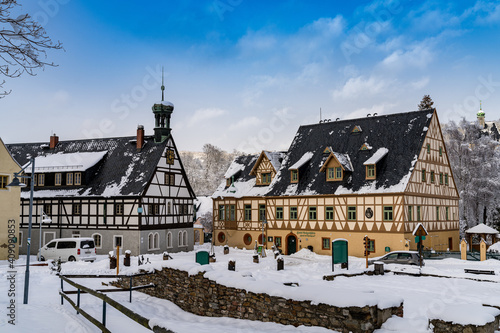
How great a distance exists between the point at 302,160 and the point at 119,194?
15.8m

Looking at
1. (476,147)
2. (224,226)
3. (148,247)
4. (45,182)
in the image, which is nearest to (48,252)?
(148,247)

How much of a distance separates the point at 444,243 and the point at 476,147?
1382 centimetres

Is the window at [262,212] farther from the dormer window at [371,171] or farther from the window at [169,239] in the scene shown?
the dormer window at [371,171]

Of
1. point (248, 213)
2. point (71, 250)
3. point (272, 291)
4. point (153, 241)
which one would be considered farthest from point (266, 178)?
point (272, 291)

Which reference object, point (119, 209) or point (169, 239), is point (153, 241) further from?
point (119, 209)

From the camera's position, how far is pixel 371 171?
1430 inches

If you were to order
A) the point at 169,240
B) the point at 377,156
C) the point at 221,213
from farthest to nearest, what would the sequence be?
the point at 221,213 < the point at 169,240 < the point at 377,156

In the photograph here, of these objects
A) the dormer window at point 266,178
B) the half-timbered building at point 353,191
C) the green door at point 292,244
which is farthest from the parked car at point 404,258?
the dormer window at point 266,178

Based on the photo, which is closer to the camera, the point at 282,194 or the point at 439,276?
the point at 439,276

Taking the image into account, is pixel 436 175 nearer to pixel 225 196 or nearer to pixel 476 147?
pixel 476 147

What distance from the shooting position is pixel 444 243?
1519 inches

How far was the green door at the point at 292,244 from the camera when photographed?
39.7 m

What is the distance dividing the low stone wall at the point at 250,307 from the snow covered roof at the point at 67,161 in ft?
75.1

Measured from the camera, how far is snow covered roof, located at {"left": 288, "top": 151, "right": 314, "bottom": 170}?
4056 cm
